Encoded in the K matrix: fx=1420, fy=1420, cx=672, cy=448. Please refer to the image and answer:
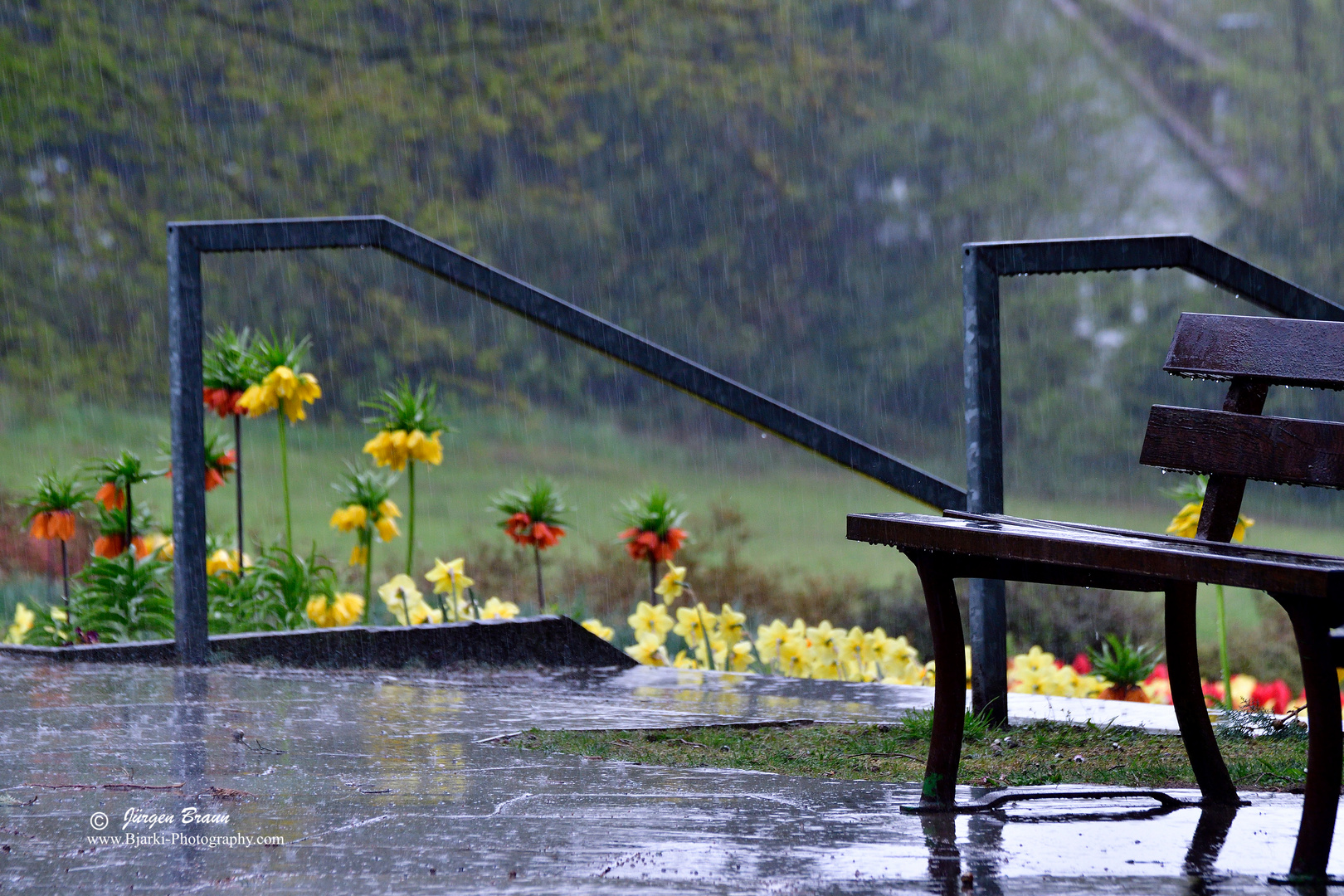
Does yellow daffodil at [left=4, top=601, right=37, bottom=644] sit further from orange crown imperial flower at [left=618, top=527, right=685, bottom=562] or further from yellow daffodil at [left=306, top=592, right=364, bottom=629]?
orange crown imperial flower at [left=618, top=527, right=685, bottom=562]

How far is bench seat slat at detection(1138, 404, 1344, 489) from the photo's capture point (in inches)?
82.2

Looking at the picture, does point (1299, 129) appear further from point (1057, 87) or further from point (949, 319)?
point (949, 319)

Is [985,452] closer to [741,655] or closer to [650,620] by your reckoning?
[741,655]

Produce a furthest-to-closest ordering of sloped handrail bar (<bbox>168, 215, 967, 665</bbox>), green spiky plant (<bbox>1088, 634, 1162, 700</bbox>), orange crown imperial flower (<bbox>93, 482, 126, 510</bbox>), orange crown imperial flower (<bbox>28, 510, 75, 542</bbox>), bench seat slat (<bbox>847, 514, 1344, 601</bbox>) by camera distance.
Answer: orange crown imperial flower (<bbox>28, 510, 75, 542</bbox>)
orange crown imperial flower (<bbox>93, 482, 126, 510</bbox>)
green spiky plant (<bbox>1088, 634, 1162, 700</bbox>)
sloped handrail bar (<bbox>168, 215, 967, 665</bbox>)
bench seat slat (<bbox>847, 514, 1344, 601</bbox>)

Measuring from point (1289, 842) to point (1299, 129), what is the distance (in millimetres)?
17602

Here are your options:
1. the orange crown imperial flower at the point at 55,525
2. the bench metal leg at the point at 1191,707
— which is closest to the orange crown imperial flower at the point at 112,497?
the orange crown imperial flower at the point at 55,525

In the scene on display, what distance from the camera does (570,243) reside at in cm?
1786

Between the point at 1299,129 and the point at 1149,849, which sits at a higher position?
the point at 1299,129

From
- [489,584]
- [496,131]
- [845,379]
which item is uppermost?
[496,131]

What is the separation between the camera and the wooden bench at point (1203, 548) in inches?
67.3

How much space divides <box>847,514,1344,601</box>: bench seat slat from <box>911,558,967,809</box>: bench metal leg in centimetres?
4

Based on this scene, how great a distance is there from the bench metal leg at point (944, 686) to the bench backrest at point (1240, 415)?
0.43 meters

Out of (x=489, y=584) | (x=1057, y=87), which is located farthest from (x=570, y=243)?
(x=1057, y=87)

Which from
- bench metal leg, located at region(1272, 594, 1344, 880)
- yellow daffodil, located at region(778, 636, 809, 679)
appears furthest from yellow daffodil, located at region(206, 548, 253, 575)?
bench metal leg, located at region(1272, 594, 1344, 880)
